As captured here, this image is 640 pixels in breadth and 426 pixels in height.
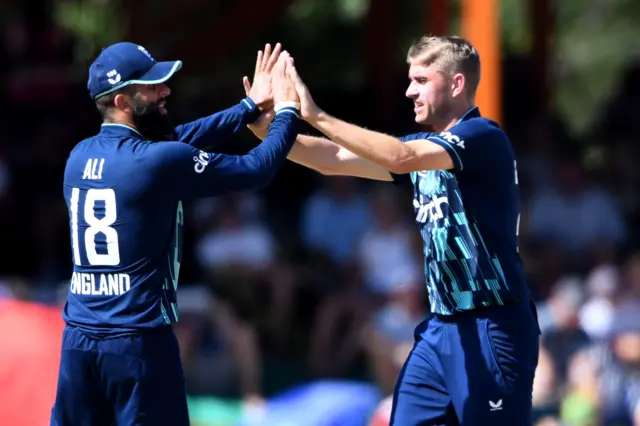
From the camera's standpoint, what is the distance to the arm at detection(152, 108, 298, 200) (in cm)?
431

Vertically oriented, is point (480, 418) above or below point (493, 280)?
below

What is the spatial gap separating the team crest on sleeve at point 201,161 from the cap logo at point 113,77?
40cm

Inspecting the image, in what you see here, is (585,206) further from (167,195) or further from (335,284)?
(167,195)

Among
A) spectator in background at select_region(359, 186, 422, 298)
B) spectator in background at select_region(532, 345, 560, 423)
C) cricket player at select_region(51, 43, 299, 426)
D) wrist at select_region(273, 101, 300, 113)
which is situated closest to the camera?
cricket player at select_region(51, 43, 299, 426)

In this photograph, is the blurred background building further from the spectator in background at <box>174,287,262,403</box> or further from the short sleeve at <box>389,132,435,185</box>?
the short sleeve at <box>389,132,435,185</box>

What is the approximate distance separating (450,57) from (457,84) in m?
0.11

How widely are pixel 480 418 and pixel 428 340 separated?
0.37 meters

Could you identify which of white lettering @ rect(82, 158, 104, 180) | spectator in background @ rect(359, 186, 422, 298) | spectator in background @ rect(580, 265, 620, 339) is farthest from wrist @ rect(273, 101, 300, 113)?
spectator in background @ rect(359, 186, 422, 298)

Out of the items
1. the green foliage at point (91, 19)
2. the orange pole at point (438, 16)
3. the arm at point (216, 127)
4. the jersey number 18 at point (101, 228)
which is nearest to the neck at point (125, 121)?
the jersey number 18 at point (101, 228)

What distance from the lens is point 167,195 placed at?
14.2 feet

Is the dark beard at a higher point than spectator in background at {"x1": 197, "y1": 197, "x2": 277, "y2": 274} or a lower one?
higher

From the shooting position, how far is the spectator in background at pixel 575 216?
10141mm

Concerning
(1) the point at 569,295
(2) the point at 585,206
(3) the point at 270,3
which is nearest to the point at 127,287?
(1) the point at 569,295

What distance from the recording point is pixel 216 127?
15.8 feet
